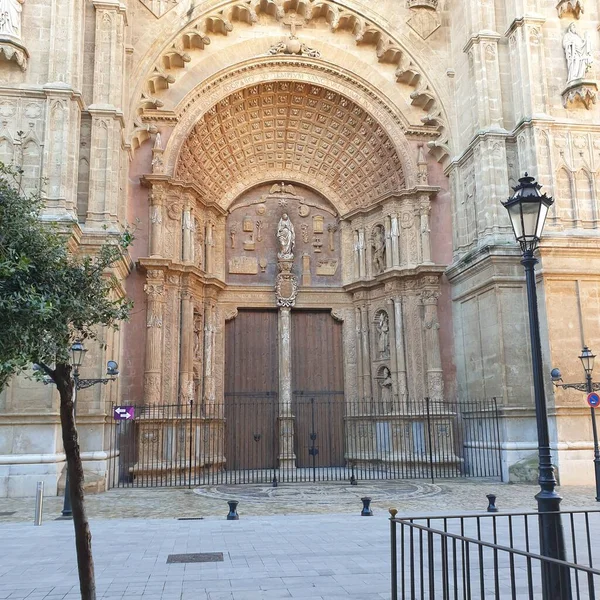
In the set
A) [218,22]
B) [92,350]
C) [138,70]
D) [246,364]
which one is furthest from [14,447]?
[218,22]

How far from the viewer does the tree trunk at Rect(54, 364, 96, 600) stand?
207 inches

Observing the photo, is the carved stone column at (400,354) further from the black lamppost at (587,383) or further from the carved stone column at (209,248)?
the carved stone column at (209,248)

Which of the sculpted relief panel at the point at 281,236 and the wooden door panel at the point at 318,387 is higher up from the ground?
the sculpted relief panel at the point at 281,236

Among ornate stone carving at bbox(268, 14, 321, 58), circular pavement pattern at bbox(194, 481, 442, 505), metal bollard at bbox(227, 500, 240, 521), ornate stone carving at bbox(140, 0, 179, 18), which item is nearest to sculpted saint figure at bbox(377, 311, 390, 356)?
circular pavement pattern at bbox(194, 481, 442, 505)

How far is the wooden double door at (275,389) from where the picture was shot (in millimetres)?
20125

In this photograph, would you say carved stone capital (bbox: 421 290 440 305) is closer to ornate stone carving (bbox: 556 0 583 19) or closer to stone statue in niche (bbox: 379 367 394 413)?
stone statue in niche (bbox: 379 367 394 413)

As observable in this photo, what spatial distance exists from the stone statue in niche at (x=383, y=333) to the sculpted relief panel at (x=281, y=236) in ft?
6.91

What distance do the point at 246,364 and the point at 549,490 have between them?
51.2 feet

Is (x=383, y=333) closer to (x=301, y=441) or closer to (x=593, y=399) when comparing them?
(x=301, y=441)

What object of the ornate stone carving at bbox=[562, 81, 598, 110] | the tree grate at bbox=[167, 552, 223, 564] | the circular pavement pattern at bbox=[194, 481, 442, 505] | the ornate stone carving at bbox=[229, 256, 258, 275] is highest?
the ornate stone carving at bbox=[562, 81, 598, 110]

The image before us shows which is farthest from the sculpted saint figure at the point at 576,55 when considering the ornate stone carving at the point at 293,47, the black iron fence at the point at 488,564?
the black iron fence at the point at 488,564

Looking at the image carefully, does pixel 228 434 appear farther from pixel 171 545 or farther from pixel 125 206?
pixel 171 545

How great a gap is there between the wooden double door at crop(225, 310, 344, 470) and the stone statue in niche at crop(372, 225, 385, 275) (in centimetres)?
235

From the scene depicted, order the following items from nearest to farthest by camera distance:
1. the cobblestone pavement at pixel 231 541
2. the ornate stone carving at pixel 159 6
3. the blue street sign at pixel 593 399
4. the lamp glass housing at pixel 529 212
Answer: the cobblestone pavement at pixel 231 541
the lamp glass housing at pixel 529 212
the blue street sign at pixel 593 399
the ornate stone carving at pixel 159 6
